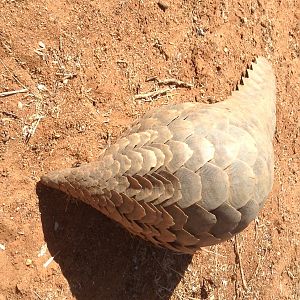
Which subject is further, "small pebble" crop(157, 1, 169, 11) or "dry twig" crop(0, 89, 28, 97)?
"small pebble" crop(157, 1, 169, 11)

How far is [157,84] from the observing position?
160 inches

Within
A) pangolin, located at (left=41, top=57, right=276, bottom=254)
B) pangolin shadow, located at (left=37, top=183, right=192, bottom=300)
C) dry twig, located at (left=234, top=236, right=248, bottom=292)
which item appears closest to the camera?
pangolin, located at (left=41, top=57, right=276, bottom=254)

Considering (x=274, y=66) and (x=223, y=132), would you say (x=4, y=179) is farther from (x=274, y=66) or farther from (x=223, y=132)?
(x=274, y=66)

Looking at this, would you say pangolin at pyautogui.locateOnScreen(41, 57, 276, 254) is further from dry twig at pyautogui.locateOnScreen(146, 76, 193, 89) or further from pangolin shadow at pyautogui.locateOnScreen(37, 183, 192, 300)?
dry twig at pyautogui.locateOnScreen(146, 76, 193, 89)

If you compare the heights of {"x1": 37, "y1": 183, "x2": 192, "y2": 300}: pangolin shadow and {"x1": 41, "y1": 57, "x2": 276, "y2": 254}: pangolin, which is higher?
{"x1": 41, "y1": 57, "x2": 276, "y2": 254}: pangolin

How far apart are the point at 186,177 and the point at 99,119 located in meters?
1.14

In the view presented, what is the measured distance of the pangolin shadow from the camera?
353cm

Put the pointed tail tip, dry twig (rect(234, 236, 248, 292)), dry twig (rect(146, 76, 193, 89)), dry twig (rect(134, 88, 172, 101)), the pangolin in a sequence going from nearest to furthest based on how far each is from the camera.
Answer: the pangolin → the pointed tail tip → dry twig (rect(134, 88, 172, 101)) → dry twig (rect(146, 76, 193, 89)) → dry twig (rect(234, 236, 248, 292))

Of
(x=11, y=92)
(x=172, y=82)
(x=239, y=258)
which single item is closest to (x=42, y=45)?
(x=11, y=92)

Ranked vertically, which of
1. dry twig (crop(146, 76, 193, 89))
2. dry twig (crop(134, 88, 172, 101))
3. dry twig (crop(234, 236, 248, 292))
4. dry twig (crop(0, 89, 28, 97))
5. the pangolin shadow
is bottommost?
dry twig (crop(234, 236, 248, 292))

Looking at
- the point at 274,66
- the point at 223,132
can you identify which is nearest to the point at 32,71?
the point at 223,132

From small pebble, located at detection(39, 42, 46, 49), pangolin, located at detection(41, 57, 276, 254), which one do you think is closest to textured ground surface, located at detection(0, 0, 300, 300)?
small pebble, located at detection(39, 42, 46, 49)

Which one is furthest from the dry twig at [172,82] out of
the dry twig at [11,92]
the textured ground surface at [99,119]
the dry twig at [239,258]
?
the dry twig at [239,258]

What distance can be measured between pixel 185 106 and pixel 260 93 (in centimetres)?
93
